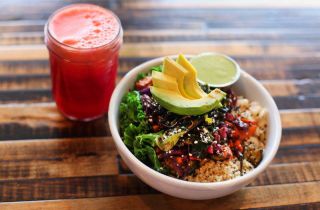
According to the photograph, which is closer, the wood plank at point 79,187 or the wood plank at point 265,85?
the wood plank at point 79,187

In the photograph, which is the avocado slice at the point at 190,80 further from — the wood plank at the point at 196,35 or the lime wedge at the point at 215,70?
the wood plank at the point at 196,35

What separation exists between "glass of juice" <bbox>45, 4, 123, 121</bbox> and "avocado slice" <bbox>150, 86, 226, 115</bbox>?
0.81 ft

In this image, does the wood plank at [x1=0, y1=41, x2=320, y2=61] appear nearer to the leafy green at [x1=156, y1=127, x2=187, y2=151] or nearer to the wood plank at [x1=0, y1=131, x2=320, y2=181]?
the wood plank at [x1=0, y1=131, x2=320, y2=181]

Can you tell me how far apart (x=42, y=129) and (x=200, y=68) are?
62 cm

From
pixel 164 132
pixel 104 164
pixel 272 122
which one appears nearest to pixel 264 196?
pixel 272 122

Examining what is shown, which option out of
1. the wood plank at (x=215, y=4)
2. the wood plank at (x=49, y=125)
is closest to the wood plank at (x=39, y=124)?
the wood plank at (x=49, y=125)

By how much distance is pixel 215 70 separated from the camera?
1.66 m

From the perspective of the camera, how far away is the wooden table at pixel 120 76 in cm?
153

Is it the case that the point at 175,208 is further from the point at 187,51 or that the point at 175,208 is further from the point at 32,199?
the point at 187,51

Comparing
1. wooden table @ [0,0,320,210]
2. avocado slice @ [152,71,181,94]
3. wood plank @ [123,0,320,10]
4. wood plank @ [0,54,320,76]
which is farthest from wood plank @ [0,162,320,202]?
wood plank @ [123,0,320,10]

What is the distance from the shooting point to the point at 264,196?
1.58 m

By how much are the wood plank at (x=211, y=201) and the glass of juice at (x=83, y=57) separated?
379 millimetres

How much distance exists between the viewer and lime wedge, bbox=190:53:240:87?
5.32 ft

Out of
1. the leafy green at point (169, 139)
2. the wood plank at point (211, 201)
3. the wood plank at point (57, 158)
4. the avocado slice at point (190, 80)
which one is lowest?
the wood plank at point (211, 201)
